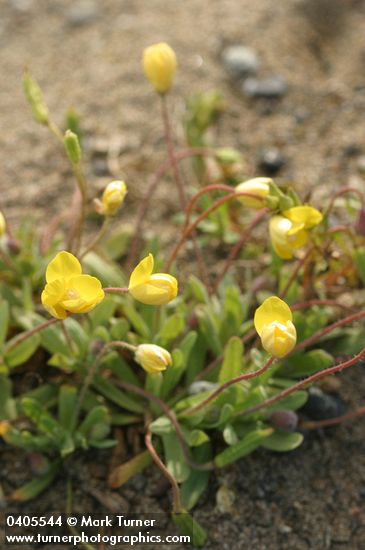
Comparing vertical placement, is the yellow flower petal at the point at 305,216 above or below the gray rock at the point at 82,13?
below

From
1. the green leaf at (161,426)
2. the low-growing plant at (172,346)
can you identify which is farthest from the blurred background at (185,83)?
the green leaf at (161,426)

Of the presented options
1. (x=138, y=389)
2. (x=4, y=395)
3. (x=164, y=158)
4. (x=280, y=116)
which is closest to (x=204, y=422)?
(x=138, y=389)

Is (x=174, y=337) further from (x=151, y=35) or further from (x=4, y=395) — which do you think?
(x=151, y=35)

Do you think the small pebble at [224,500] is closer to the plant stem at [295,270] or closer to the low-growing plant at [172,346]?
the low-growing plant at [172,346]

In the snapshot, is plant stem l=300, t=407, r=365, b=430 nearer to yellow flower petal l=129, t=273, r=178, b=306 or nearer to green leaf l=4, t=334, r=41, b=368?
yellow flower petal l=129, t=273, r=178, b=306

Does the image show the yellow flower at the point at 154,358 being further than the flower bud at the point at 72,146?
No

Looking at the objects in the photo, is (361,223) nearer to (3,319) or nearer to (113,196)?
(113,196)

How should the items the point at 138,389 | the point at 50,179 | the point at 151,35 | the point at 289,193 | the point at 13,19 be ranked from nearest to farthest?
the point at 289,193, the point at 138,389, the point at 50,179, the point at 151,35, the point at 13,19

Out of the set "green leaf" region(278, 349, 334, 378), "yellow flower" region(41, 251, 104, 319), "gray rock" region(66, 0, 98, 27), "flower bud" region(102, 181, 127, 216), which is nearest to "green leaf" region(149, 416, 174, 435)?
"green leaf" region(278, 349, 334, 378)
